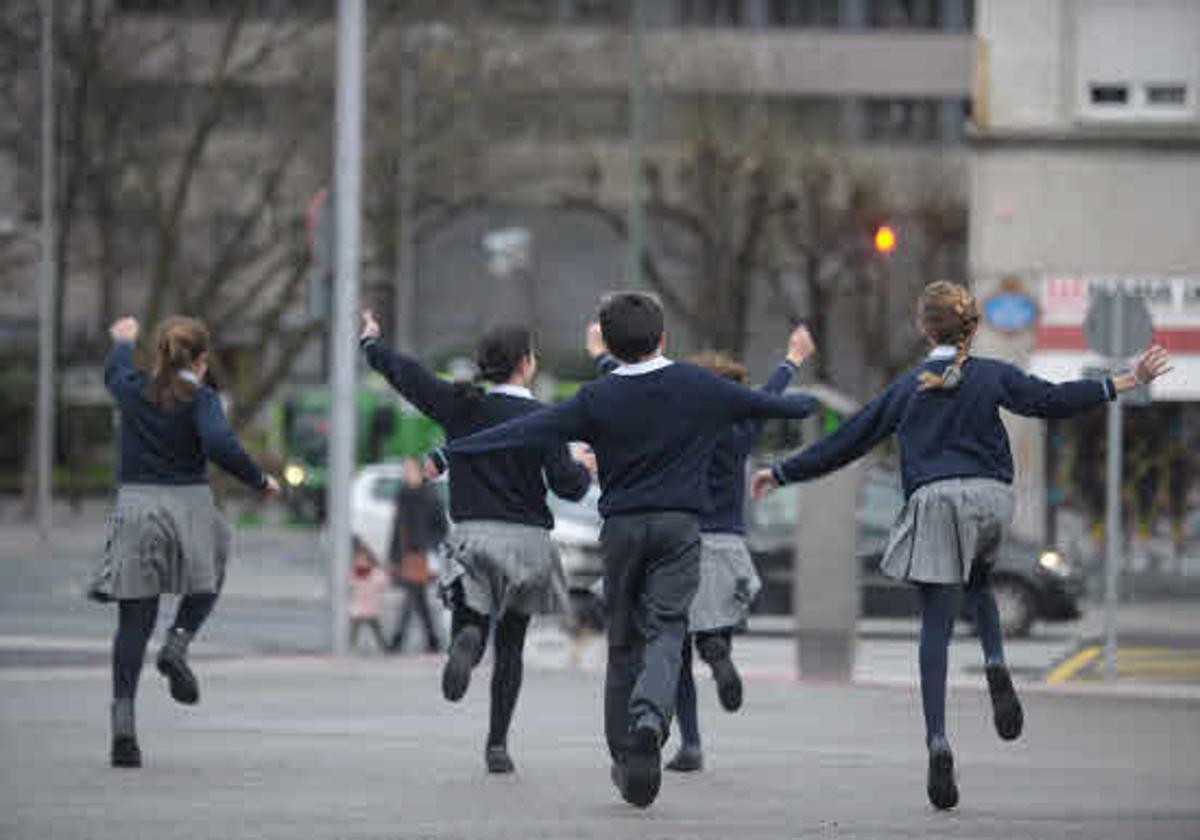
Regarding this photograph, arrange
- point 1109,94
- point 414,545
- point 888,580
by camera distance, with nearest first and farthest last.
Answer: point 414,545 < point 888,580 < point 1109,94

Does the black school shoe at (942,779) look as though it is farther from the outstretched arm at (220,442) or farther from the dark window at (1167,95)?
the dark window at (1167,95)

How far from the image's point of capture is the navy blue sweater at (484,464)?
10.6 meters

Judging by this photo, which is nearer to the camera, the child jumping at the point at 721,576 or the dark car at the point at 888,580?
the child jumping at the point at 721,576

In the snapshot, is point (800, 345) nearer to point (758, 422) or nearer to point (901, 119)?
point (758, 422)

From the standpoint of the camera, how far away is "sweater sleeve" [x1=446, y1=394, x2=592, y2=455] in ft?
30.7

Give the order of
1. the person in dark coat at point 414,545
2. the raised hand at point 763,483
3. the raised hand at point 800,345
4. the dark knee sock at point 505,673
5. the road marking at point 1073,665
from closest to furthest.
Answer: the raised hand at point 763,483
the raised hand at point 800,345
the dark knee sock at point 505,673
the road marking at point 1073,665
the person in dark coat at point 414,545

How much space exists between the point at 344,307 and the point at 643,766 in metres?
10.6

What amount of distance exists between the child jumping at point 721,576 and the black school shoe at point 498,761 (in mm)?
706

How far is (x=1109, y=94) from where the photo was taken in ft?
100

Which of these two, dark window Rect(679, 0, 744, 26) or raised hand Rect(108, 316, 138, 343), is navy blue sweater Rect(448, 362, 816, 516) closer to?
raised hand Rect(108, 316, 138, 343)

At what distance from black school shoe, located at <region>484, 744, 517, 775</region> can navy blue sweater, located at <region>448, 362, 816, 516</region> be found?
5.10 ft

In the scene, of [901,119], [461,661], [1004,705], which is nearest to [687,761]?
[461,661]

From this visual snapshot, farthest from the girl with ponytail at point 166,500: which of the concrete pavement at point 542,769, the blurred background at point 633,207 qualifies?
the blurred background at point 633,207

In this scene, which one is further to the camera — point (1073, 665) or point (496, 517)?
point (1073, 665)
